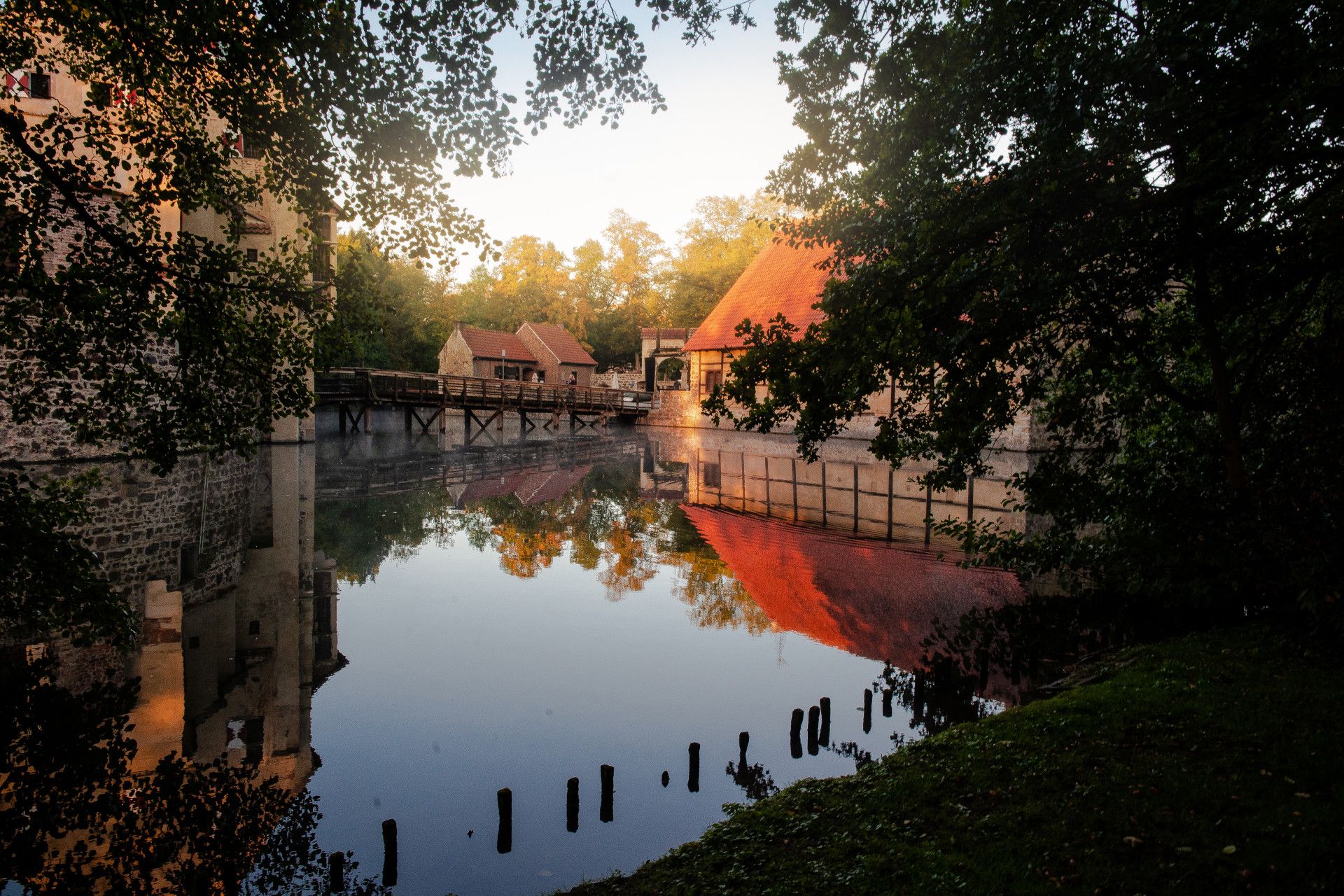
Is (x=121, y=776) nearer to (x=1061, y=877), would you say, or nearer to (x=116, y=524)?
(x=1061, y=877)

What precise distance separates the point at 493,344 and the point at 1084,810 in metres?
54.0

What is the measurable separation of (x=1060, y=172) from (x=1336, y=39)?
57.6 inches

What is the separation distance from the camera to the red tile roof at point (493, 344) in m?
54.4

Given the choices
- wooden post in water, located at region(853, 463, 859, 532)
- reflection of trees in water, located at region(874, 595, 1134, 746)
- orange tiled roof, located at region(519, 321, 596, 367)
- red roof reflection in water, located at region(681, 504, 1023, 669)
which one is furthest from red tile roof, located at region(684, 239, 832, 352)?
reflection of trees in water, located at region(874, 595, 1134, 746)

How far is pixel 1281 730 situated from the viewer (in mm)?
5285

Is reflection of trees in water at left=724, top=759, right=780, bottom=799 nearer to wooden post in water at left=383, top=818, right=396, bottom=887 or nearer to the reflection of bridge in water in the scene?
wooden post in water at left=383, top=818, right=396, bottom=887

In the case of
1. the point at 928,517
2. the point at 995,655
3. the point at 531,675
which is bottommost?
the point at 531,675

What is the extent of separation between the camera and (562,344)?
57375mm

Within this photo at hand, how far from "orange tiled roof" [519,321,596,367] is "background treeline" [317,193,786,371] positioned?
13.5 ft

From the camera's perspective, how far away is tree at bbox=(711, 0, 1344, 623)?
201 inches

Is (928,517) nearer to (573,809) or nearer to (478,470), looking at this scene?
(573,809)

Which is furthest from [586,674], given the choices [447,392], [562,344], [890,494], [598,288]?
[598,288]

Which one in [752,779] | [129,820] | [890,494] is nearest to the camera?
[129,820]

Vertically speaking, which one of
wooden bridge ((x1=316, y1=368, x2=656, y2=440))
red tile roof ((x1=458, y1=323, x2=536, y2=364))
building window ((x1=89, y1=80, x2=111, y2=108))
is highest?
red tile roof ((x1=458, y1=323, x2=536, y2=364))
